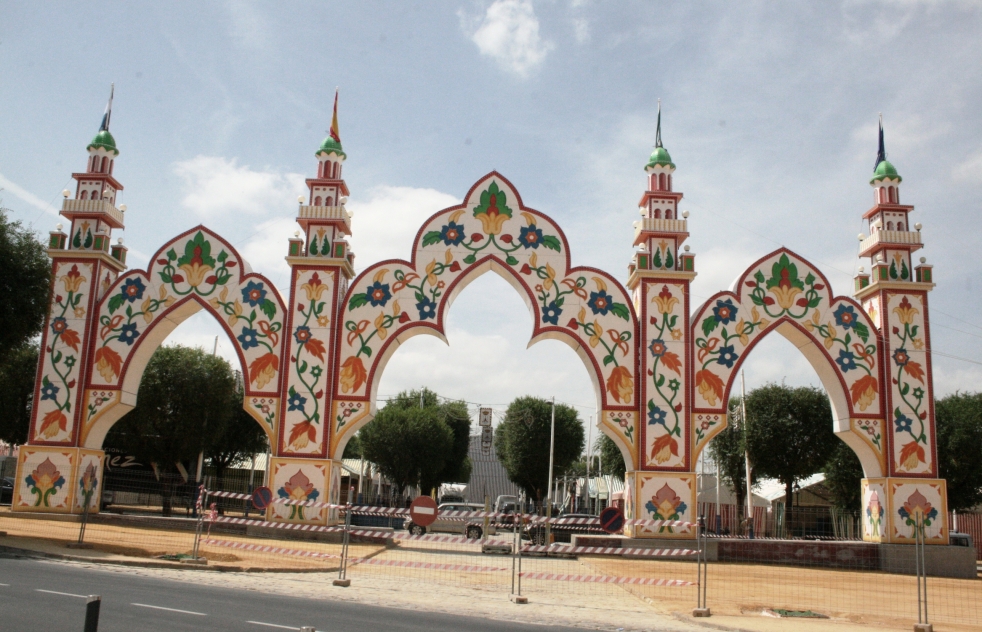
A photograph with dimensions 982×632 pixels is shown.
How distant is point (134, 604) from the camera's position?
345 inches

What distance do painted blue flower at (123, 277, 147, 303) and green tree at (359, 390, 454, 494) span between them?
2226 cm

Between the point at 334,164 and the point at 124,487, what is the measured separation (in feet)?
39.8

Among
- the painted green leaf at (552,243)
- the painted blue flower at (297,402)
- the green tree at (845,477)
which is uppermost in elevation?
the painted green leaf at (552,243)

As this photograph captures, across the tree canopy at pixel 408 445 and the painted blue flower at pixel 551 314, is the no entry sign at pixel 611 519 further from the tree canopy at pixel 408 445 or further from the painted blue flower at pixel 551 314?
the tree canopy at pixel 408 445

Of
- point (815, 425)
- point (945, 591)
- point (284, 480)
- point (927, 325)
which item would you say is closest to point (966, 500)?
point (815, 425)

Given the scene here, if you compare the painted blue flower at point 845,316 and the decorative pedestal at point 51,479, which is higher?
the painted blue flower at point 845,316

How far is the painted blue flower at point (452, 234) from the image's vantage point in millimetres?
20609

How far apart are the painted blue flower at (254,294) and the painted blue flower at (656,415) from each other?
383 inches

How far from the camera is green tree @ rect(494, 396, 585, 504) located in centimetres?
4275

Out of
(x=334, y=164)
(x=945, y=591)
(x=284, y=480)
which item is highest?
(x=334, y=164)

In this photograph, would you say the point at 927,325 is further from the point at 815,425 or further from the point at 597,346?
the point at 815,425

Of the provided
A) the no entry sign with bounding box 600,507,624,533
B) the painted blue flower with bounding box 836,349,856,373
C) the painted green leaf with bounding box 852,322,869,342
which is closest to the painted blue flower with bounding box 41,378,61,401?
the no entry sign with bounding box 600,507,624,533

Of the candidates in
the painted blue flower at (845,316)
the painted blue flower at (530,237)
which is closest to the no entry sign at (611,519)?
the painted blue flower at (530,237)

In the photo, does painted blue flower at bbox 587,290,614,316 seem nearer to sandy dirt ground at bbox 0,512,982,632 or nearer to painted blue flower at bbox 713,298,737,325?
painted blue flower at bbox 713,298,737,325
